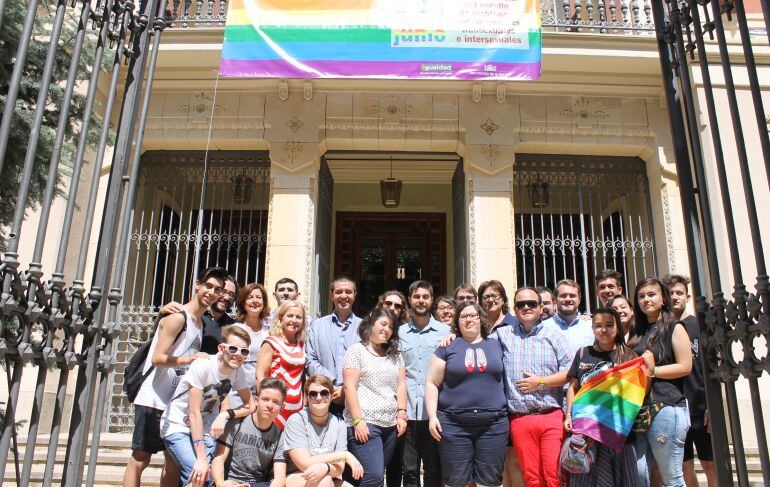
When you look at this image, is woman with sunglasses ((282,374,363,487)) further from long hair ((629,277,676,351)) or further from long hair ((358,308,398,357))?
long hair ((629,277,676,351))

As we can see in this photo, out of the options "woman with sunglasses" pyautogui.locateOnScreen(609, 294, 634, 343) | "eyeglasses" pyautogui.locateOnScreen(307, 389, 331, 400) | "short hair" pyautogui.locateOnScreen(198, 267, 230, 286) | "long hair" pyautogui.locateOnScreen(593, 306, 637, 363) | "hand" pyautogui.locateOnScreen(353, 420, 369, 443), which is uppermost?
"short hair" pyautogui.locateOnScreen(198, 267, 230, 286)

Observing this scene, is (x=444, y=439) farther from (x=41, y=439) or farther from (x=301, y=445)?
(x=41, y=439)

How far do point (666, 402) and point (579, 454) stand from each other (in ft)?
2.28

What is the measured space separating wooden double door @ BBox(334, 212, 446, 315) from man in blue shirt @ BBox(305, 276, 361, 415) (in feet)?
20.5

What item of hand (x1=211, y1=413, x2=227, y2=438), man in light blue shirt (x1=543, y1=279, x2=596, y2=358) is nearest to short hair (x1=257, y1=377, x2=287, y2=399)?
hand (x1=211, y1=413, x2=227, y2=438)

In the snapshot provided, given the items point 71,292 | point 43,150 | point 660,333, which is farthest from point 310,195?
point 71,292

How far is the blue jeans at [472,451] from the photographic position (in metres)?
4.27

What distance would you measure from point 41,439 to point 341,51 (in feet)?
18.3

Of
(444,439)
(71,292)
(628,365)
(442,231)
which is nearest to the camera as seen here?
(71,292)

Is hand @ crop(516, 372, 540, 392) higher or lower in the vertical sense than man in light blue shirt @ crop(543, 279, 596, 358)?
lower

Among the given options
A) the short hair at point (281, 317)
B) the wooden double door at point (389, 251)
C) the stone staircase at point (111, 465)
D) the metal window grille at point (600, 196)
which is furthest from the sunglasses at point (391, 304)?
the wooden double door at point (389, 251)

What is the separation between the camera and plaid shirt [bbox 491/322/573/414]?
14.6ft

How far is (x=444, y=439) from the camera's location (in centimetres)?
437

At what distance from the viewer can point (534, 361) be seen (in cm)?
454
